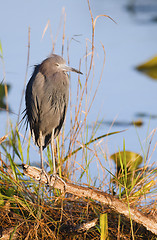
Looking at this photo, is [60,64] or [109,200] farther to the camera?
[60,64]

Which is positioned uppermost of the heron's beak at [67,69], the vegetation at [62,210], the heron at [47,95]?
the heron's beak at [67,69]

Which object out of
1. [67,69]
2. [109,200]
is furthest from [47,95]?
[109,200]

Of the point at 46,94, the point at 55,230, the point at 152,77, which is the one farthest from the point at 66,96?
the point at 152,77

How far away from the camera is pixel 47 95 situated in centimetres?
214

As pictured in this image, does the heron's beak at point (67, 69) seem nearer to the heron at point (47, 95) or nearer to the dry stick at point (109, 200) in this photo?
the heron at point (47, 95)

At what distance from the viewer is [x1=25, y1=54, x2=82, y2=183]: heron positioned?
2.13 meters

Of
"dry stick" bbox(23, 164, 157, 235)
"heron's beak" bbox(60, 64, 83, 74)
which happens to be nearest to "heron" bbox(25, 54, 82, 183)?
"heron's beak" bbox(60, 64, 83, 74)

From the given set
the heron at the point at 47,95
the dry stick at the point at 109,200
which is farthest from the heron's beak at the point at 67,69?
the dry stick at the point at 109,200

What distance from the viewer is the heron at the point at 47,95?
2.13 m

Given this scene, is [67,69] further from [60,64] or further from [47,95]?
[47,95]

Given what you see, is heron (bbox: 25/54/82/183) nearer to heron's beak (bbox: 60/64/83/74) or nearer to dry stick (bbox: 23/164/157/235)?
heron's beak (bbox: 60/64/83/74)

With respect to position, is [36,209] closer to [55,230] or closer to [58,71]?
[55,230]

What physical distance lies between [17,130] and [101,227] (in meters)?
0.81

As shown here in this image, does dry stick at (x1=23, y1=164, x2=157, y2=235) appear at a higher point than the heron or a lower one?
lower
